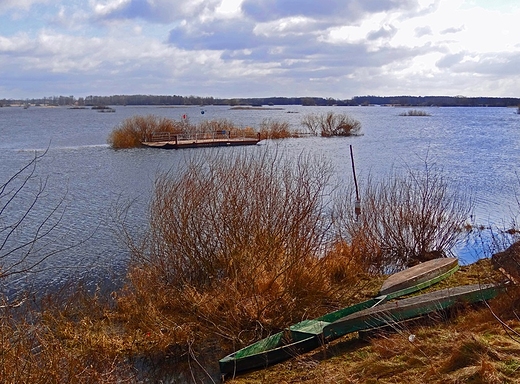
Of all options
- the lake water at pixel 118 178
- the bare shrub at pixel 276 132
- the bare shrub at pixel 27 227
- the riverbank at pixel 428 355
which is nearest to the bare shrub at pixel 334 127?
the bare shrub at pixel 276 132

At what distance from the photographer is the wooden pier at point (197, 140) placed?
47656 millimetres

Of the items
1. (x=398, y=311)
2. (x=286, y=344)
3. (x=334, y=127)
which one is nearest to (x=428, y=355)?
(x=398, y=311)

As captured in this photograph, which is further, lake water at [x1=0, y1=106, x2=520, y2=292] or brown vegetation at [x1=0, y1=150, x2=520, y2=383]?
lake water at [x1=0, y1=106, x2=520, y2=292]

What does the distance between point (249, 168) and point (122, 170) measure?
2240 centimetres

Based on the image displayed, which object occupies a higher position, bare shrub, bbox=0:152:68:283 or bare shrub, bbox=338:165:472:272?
bare shrub, bbox=338:165:472:272

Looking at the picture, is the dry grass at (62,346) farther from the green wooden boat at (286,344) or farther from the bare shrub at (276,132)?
the bare shrub at (276,132)

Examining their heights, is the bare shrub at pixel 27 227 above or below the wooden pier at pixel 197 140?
below

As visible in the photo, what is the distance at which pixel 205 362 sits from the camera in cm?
931

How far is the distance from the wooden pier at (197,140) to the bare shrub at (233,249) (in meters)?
35.8

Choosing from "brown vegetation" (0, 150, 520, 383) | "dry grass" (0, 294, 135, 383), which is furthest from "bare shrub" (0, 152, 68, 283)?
"brown vegetation" (0, 150, 520, 383)

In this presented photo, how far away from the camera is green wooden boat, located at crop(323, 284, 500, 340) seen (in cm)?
890

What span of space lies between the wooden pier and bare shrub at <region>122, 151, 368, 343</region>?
3580 centimetres

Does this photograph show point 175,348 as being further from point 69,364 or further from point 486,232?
point 486,232

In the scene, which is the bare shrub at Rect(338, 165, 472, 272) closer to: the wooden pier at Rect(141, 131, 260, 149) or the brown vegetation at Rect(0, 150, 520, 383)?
the brown vegetation at Rect(0, 150, 520, 383)
